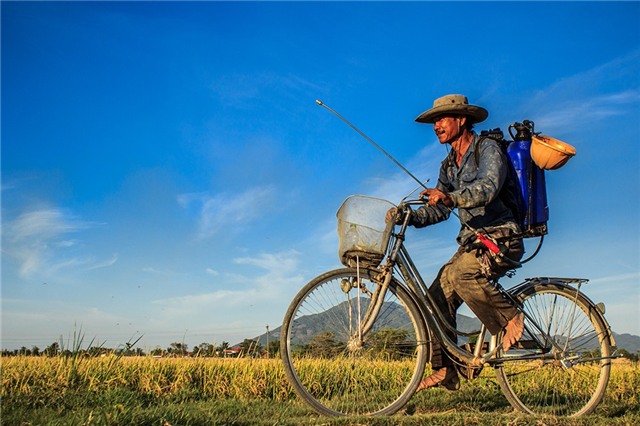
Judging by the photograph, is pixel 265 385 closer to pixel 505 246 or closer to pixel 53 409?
pixel 53 409

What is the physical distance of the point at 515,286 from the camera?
5.42 metres

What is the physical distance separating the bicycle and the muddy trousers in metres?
0.14

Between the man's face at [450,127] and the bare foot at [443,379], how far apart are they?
7.08ft

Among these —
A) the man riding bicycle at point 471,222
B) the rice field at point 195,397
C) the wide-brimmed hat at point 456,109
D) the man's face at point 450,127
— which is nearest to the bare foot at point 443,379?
the man riding bicycle at point 471,222

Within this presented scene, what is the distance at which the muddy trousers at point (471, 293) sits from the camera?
4938 millimetres

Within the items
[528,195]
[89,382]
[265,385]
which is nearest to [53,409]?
[89,382]

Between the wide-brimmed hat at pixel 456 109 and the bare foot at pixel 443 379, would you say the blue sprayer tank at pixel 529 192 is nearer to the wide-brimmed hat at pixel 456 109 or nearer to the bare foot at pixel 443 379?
the wide-brimmed hat at pixel 456 109

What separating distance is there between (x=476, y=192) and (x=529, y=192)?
2.25 ft

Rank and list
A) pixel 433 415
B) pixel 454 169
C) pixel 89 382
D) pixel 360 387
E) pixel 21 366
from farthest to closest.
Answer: pixel 21 366 → pixel 89 382 → pixel 454 169 → pixel 360 387 → pixel 433 415

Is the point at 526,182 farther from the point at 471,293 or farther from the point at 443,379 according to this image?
the point at 443,379

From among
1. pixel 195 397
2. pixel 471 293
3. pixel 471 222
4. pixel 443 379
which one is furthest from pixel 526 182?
pixel 195 397

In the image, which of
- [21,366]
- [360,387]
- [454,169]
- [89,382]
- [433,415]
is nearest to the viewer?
[433,415]

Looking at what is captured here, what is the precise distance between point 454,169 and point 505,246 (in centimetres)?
87

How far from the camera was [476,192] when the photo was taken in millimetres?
4691
